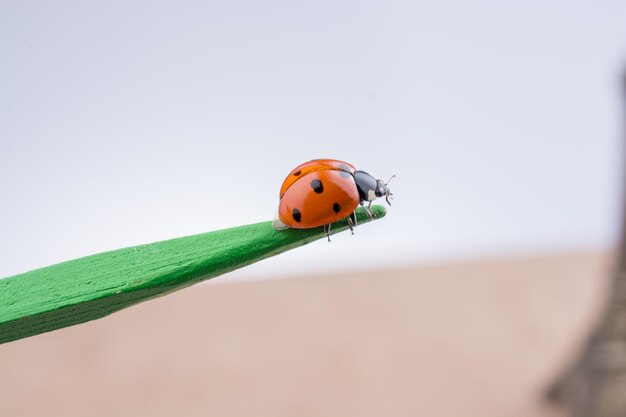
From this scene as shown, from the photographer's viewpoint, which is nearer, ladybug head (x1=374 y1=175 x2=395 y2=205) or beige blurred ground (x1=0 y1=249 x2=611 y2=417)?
ladybug head (x1=374 y1=175 x2=395 y2=205)

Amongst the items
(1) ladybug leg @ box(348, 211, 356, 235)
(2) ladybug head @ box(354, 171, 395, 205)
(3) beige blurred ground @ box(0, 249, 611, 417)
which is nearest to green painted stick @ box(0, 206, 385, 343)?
(1) ladybug leg @ box(348, 211, 356, 235)

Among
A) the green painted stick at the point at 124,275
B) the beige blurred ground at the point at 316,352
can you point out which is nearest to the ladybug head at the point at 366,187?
the green painted stick at the point at 124,275

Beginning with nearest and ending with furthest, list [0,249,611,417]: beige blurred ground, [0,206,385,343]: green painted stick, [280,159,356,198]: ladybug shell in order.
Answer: [0,206,385,343]: green painted stick, [280,159,356,198]: ladybug shell, [0,249,611,417]: beige blurred ground

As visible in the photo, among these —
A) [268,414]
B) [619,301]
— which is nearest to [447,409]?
[268,414]

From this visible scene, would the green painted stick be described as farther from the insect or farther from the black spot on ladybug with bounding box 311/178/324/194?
the black spot on ladybug with bounding box 311/178/324/194

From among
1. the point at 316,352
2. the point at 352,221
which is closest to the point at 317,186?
the point at 352,221

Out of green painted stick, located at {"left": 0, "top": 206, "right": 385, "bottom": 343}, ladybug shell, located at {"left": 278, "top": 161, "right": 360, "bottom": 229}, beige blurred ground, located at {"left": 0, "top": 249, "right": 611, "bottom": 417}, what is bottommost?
green painted stick, located at {"left": 0, "top": 206, "right": 385, "bottom": 343}

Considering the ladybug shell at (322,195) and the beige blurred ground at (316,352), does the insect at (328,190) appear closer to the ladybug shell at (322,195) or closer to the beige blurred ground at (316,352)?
the ladybug shell at (322,195)
